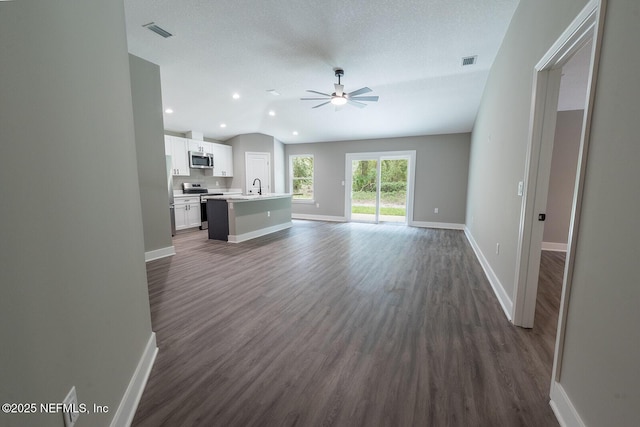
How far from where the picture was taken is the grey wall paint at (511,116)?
1879 mm

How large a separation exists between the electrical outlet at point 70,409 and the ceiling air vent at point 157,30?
3.50 metres

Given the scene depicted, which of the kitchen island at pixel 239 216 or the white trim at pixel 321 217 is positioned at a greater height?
the kitchen island at pixel 239 216

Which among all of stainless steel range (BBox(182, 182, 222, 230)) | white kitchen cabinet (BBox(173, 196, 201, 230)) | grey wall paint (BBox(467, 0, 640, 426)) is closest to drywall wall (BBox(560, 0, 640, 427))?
grey wall paint (BBox(467, 0, 640, 426))

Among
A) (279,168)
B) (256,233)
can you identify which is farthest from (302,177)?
(256,233)

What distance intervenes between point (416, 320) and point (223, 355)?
1604 mm

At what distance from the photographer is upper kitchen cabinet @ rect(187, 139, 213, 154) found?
6.61 m

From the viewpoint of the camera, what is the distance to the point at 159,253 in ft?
13.4

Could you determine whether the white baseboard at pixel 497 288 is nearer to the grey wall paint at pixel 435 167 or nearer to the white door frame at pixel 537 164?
the white door frame at pixel 537 164

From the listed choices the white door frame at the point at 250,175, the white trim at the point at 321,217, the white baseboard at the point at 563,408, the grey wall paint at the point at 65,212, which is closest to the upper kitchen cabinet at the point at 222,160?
the white door frame at the point at 250,175

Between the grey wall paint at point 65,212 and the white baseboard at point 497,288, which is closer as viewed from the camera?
the grey wall paint at point 65,212

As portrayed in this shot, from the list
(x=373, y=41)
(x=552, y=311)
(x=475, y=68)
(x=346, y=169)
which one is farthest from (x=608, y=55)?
(x=346, y=169)

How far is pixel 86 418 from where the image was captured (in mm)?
984

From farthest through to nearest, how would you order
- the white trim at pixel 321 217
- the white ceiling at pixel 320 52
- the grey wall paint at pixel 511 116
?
1. the white trim at pixel 321 217
2. the white ceiling at pixel 320 52
3. the grey wall paint at pixel 511 116

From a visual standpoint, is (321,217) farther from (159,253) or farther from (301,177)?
(159,253)
